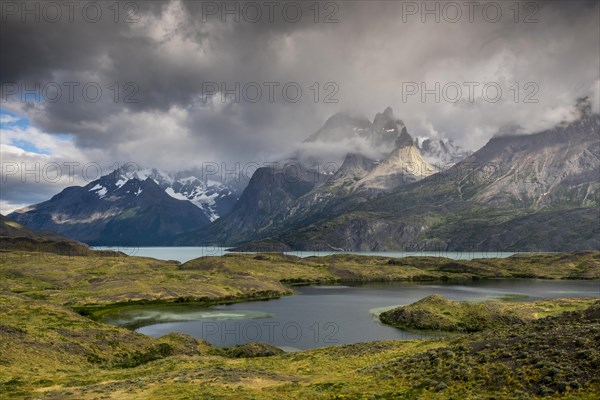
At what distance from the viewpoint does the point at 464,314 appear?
121 m

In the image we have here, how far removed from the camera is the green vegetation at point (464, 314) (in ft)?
376

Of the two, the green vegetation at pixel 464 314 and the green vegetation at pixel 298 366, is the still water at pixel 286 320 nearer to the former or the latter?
the green vegetation at pixel 464 314

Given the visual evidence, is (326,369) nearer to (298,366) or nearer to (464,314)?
(298,366)

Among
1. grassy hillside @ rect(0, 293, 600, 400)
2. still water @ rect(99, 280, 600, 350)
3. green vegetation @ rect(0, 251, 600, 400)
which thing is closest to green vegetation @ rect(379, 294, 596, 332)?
still water @ rect(99, 280, 600, 350)

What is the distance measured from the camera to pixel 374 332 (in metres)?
112

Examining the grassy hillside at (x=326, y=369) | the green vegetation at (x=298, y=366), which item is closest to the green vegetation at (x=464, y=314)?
the green vegetation at (x=298, y=366)

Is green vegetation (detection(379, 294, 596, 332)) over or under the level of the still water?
over

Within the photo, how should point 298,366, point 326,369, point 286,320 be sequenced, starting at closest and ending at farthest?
point 326,369, point 298,366, point 286,320

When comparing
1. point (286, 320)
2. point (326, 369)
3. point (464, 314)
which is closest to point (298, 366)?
point (326, 369)

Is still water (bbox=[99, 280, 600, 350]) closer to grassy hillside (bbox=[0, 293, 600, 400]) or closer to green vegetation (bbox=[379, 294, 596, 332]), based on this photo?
green vegetation (bbox=[379, 294, 596, 332])

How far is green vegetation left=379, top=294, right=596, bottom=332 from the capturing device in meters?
115

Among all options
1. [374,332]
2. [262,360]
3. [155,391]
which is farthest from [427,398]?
[374,332]

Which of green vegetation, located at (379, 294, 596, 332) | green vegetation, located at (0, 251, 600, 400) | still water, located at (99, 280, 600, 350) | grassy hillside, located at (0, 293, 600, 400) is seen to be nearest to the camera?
grassy hillside, located at (0, 293, 600, 400)

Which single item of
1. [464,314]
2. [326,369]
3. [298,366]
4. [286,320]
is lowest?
[286,320]
